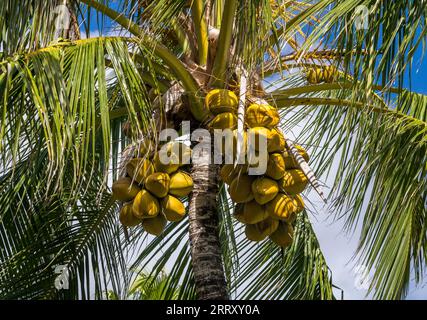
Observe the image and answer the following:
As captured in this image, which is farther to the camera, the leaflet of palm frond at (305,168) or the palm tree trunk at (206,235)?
the palm tree trunk at (206,235)

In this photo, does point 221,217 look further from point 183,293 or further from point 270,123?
point 270,123

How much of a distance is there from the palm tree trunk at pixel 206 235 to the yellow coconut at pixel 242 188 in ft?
1.17

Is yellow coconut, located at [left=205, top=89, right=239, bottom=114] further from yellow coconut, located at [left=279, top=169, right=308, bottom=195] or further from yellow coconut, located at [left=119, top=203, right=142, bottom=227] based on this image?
yellow coconut, located at [left=119, top=203, right=142, bottom=227]

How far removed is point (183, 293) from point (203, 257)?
167 cm

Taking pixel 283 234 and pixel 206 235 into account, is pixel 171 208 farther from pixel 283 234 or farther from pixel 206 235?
pixel 283 234

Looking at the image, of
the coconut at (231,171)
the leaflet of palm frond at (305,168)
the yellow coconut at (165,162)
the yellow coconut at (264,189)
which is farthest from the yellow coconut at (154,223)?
the leaflet of palm frond at (305,168)

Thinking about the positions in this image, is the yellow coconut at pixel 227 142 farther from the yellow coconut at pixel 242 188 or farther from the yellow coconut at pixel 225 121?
the yellow coconut at pixel 242 188

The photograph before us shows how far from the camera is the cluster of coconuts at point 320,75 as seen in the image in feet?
16.6

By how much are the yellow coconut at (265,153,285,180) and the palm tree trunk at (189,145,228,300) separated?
1.69 ft

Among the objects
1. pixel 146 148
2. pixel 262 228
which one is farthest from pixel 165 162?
pixel 262 228

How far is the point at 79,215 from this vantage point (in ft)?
19.3

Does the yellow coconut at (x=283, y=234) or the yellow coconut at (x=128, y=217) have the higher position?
the yellow coconut at (x=128, y=217)

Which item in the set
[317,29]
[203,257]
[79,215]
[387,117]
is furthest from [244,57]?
[79,215]

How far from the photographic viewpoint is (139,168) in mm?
4270
